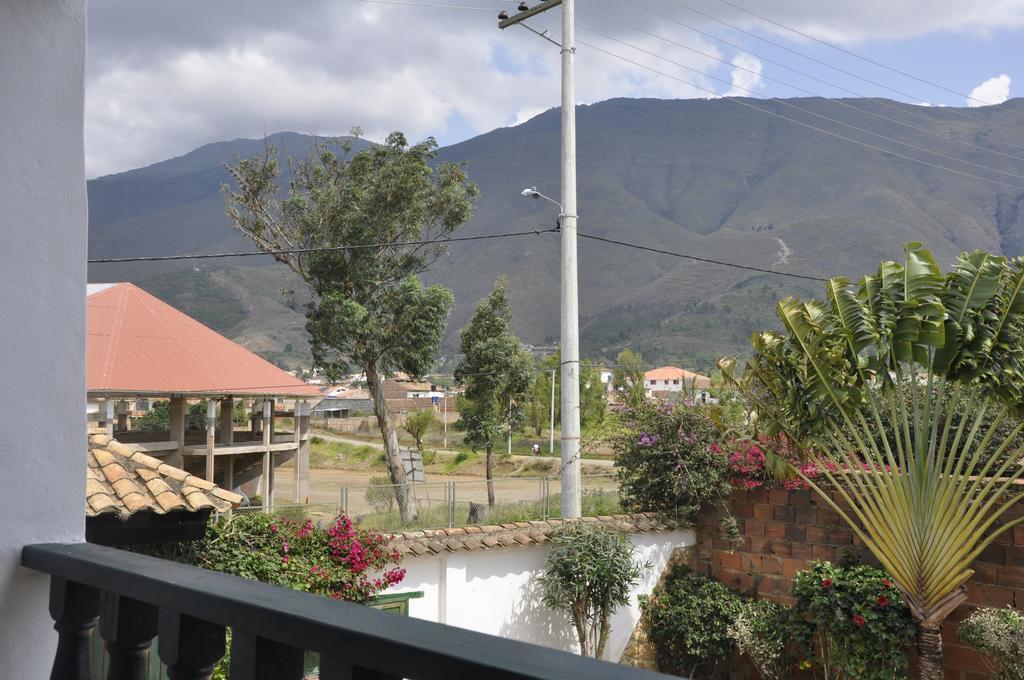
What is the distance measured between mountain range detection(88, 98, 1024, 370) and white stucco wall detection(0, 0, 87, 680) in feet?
75.4

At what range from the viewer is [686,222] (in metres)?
139

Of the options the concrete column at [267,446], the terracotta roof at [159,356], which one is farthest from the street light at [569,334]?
the concrete column at [267,446]

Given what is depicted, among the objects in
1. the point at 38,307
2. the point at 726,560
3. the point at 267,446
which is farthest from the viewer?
the point at 267,446

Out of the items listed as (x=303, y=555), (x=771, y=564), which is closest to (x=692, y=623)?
(x=771, y=564)

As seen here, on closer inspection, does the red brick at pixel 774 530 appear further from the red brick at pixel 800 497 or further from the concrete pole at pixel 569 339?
the concrete pole at pixel 569 339

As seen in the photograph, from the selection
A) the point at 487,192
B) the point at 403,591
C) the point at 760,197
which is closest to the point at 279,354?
the point at 403,591

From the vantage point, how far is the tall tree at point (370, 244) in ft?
69.0

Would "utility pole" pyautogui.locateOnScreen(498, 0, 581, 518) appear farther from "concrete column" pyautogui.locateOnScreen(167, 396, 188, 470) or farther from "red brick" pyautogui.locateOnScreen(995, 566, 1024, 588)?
"concrete column" pyautogui.locateOnScreen(167, 396, 188, 470)

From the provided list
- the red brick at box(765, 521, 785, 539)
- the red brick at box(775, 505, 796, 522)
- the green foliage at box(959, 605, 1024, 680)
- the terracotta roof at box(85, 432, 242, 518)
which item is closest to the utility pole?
the red brick at box(765, 521, 785, 539)

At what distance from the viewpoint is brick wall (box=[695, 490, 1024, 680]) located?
836 centimetres

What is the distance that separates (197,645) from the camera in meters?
1.30

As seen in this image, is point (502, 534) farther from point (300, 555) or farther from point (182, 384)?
point (182, 384)

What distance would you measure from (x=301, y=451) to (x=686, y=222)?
391 ft

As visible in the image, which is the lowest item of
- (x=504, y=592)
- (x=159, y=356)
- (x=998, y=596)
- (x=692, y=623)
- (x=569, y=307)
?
(x=692, y=623)
